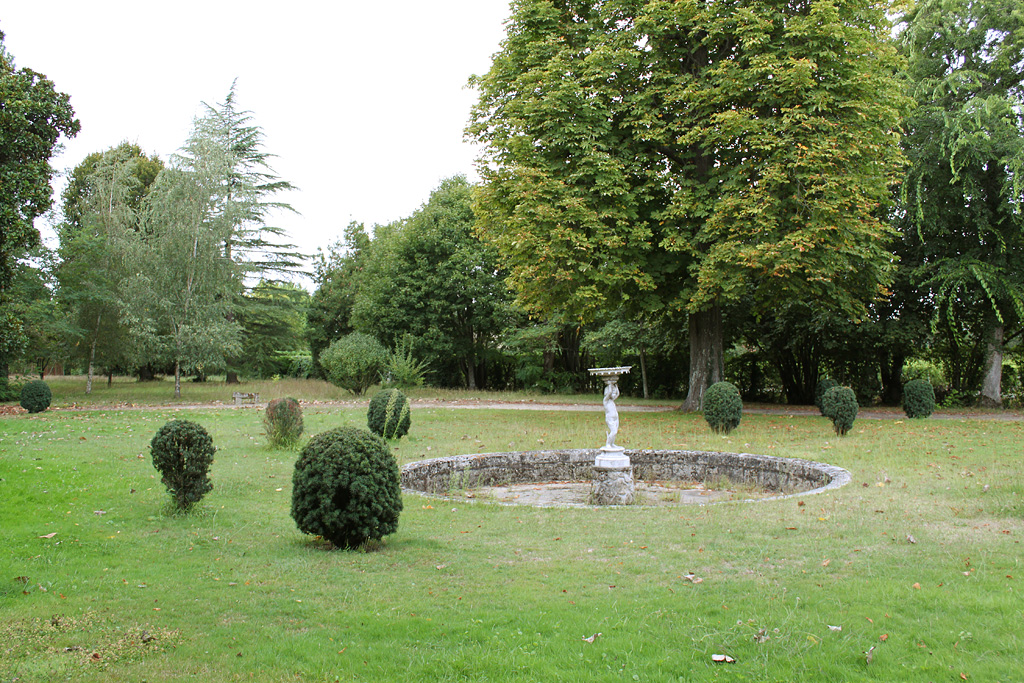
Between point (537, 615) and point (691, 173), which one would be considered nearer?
point (537, 615)

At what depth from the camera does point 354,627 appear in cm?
430

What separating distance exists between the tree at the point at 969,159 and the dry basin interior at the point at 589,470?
12.2 meters

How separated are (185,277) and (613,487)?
21458 mm

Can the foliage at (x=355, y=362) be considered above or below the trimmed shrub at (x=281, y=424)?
above

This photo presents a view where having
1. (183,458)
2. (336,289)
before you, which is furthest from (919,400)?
(336,289)

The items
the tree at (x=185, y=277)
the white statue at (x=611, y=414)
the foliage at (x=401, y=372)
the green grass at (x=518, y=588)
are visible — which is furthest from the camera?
the foliage at (x=401, y=372)

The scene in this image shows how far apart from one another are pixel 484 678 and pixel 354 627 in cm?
104

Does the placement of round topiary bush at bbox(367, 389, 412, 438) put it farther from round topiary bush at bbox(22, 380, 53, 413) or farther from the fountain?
round topiary bush at bbox(22, 380, 53, 413)

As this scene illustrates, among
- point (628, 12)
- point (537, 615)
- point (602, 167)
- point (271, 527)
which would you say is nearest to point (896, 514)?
point (537, 615)

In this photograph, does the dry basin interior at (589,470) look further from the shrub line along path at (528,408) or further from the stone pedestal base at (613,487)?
the shrub line along path at (528,408)

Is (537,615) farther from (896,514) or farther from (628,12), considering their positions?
(628,12)

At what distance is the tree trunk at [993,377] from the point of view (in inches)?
848

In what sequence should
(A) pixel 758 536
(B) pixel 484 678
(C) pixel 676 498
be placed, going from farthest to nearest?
1. (C) pixel 676 498
2. (A) pixel 758 536
3. (B) pixel 484 678

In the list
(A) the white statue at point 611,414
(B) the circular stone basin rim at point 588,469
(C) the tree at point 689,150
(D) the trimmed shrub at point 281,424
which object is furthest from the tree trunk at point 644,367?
(A) the white statue at point 611,414
